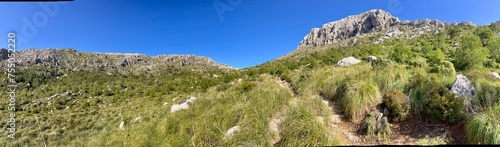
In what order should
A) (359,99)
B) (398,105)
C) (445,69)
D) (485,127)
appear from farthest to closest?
(445,69), (359,99), (398,105), (485,127)

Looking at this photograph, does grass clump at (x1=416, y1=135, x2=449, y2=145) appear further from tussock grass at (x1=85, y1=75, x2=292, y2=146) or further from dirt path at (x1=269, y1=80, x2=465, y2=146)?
tussock grass at (x1=85, y1=75, x2=292, y2=146)

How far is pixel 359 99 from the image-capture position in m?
6.22

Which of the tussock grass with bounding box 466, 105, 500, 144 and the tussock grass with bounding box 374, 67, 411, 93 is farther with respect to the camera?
the tussock grass with bounding box 374, 67, 411, 93

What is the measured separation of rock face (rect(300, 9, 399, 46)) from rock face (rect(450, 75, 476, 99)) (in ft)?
319

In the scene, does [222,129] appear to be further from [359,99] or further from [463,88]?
[463,88]

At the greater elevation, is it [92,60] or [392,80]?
[92,60]

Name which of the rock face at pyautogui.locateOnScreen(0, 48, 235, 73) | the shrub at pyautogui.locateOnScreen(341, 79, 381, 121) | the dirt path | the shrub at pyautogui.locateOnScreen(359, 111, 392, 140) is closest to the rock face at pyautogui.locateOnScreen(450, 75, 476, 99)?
the dirt path

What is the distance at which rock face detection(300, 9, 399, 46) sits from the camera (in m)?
102

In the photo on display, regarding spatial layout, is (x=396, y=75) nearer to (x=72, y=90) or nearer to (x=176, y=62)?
(x=72, y=90)

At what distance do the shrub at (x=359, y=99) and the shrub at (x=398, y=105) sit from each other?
0.46 meters

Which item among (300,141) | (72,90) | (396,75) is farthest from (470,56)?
(72,90)

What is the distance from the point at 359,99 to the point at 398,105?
0.93 metres

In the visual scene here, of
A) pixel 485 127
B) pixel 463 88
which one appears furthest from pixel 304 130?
pixel 463 88

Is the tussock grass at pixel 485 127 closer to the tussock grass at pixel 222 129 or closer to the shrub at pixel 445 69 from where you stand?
the shrub at pixel 445 69
